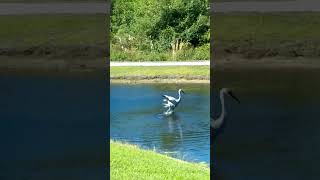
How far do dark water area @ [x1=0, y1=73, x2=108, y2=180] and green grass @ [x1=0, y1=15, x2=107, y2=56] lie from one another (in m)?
0.29

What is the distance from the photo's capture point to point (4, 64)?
7.44 metres

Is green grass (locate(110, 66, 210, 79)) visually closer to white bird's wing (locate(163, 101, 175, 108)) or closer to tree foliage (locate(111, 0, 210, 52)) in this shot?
tree foliage (locate(111, 0, 210, 52))

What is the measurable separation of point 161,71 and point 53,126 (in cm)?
498

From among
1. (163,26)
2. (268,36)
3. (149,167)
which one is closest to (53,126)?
(149,167)

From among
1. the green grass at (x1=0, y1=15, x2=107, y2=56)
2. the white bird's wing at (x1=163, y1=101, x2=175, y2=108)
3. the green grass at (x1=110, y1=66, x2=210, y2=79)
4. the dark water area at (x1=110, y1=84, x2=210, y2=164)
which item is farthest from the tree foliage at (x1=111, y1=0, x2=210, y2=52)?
the green grass at (x1=0, y1=15, x2=107, y2=56)

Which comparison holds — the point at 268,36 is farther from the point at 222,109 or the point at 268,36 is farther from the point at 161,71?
the point at 222,109

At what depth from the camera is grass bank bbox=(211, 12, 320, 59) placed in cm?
648

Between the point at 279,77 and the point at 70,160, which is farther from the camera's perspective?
the point at 279,77

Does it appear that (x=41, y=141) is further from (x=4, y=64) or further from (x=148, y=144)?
(x=4, y=64)

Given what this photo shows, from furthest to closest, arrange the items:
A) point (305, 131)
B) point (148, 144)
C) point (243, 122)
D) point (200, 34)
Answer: point (200, 34)
point (148, 144)
point (243, 122)
point (305, 131)

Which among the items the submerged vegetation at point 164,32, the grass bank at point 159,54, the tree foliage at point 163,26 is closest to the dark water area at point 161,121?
the grass bank at point 159,54

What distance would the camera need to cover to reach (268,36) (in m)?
8.38

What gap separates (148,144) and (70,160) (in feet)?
6.84

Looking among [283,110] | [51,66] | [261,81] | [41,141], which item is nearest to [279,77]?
[261,81]
